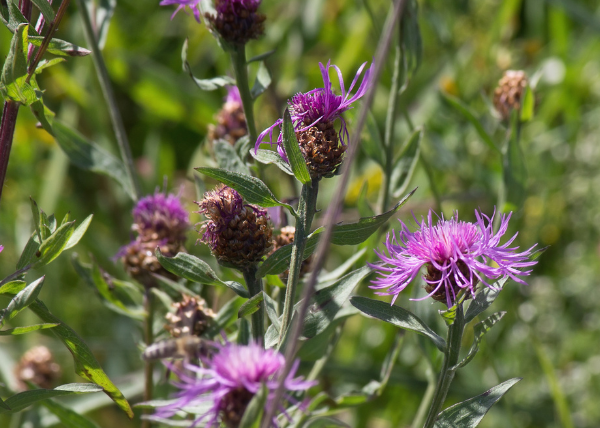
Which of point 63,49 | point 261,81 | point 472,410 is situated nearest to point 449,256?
point 472,410

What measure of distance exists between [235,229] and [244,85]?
0.78 feet

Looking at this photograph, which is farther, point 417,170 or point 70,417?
point 417,170

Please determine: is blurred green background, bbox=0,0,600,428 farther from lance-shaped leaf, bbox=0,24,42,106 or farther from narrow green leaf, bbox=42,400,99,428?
lance-shaped leaf, bbox=0,24,42,106

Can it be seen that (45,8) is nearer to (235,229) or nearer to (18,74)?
(18,74)

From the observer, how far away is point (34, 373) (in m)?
1.25

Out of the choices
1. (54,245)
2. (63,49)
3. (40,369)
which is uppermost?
(63,49)

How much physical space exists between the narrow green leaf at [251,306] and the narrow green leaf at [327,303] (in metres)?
0.06

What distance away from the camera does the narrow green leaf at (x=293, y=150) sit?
2.07 ft

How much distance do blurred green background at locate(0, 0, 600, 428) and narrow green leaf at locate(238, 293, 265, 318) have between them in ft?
2.29

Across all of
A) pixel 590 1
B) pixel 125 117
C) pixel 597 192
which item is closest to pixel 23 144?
pixel 125 117

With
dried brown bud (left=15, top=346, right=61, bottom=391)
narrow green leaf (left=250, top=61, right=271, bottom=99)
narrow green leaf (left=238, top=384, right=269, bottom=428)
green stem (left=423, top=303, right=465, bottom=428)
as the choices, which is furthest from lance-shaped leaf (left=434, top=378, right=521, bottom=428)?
dried brown bud (left=15, top=346, right=61, bottom=391)

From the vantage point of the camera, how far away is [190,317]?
2.94ft

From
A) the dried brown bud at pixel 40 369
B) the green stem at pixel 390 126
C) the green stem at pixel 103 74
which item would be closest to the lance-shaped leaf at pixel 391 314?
the green stem at pixel 390 126

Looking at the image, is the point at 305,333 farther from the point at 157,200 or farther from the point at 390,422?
the point at 390,422
